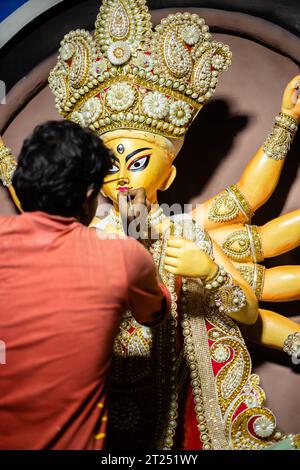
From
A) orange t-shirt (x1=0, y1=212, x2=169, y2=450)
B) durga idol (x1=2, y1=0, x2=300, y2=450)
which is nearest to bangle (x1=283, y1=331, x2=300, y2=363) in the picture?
durga idol (x1=2, y1=0, x2=300, y2=450)

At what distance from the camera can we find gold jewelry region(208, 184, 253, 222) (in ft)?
6.04

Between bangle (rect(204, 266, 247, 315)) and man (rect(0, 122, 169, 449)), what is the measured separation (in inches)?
14.6

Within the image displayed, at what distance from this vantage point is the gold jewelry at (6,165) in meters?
2.03

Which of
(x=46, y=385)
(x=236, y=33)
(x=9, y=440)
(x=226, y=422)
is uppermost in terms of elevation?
(x=236, y=33)

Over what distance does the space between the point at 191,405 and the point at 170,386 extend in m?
0.13

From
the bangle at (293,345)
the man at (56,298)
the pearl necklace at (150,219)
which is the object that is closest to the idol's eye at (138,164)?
the pearl necklace at (150,219)

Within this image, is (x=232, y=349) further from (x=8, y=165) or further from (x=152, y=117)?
(x=8, y=165)

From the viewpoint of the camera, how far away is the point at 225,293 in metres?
1.59

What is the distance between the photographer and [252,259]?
184 centimetres

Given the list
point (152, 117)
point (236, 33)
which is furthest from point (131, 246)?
point (236, 33)

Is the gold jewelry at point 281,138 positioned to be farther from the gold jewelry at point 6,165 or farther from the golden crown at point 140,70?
the gold jewelry at point 6,165

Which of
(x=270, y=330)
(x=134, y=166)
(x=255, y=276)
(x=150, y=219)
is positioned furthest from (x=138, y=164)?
(x=270, y=330)

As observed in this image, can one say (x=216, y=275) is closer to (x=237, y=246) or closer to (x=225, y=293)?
(x=225, y=293)

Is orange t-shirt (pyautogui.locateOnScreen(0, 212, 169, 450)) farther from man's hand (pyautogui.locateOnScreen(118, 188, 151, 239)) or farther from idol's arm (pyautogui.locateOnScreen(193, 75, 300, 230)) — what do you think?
idol's arm (pyautogui.locateOnScreen(193, 75, 300, 230))
